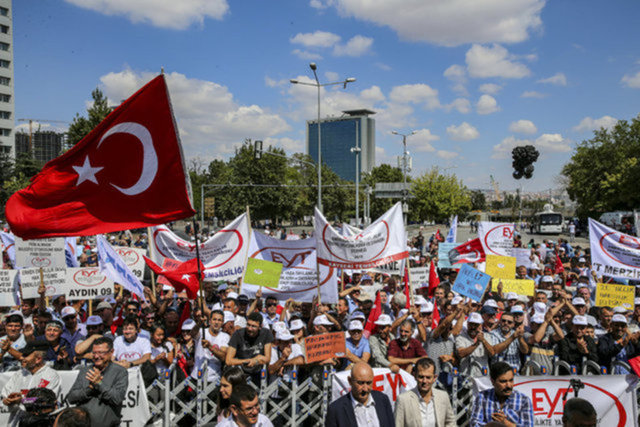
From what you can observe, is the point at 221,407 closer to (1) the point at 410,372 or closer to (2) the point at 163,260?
(1) the point at 410,372

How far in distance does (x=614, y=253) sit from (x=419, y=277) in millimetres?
4191

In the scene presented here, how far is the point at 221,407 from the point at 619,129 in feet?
179

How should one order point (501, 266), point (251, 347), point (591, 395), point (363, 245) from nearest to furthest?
point (591, 395), point (251, 347), point (363, 245), point (501, 266)

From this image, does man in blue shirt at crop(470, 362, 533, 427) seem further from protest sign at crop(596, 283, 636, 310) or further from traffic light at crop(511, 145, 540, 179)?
traffic light at crop(511, 145, 540, 179)

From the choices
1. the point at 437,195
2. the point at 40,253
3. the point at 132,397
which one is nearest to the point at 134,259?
the point at 40,253

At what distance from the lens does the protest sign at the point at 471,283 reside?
9.31 metres

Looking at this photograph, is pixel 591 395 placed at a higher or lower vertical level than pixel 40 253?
lower

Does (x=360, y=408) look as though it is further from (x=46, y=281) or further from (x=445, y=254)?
(x=445, y=254)

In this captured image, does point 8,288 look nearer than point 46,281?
No

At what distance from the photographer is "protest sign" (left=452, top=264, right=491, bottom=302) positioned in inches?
367

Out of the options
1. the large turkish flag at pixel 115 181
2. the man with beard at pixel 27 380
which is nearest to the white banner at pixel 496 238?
the large turkish flag at pixel 115 181

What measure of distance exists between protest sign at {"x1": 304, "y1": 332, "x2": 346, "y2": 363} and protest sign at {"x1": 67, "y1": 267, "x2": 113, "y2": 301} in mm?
5524

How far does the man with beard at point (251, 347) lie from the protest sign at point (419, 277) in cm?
522

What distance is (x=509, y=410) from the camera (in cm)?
511
